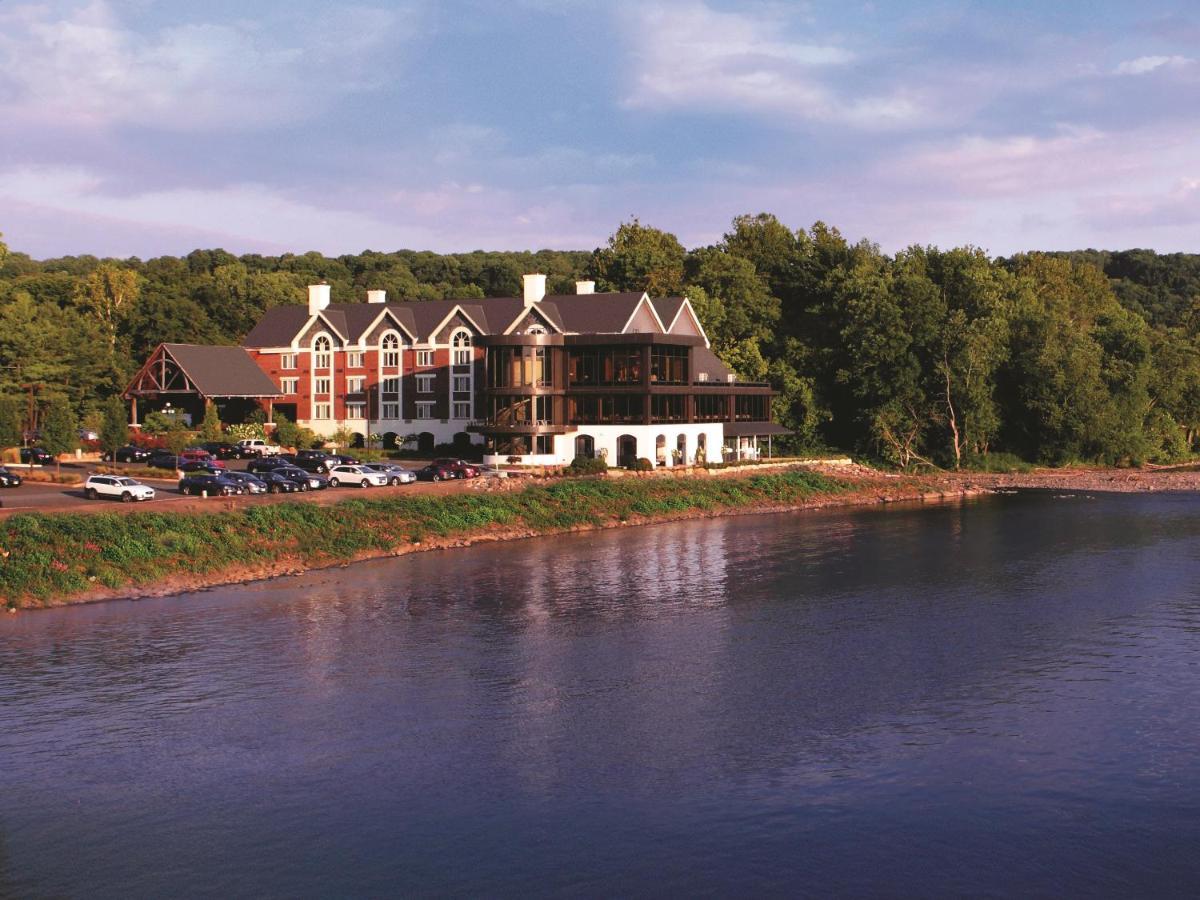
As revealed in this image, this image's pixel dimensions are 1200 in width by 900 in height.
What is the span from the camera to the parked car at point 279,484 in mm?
69125

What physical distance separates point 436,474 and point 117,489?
Result: 2055cm

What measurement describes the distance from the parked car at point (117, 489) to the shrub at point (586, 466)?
2905cm

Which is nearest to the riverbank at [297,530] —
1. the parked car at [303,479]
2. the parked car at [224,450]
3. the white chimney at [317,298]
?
the parked car at [303,479]

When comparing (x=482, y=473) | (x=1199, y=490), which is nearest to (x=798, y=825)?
(x=482, y=473)

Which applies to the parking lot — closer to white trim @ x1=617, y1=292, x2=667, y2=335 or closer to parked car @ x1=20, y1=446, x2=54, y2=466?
parked car @ x1=20, y1=446, x2=54, y2=466

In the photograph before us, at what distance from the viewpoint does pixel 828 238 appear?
454 ft

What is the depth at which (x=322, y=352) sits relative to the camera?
107 meters

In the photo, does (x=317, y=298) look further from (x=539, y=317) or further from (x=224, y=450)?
(x=539, y=317)

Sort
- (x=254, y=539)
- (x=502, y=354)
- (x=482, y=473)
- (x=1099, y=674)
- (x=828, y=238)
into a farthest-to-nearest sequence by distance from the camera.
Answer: (x=828, y=238), (x=502, y=354), (x=482, y=473), (x=254, y=539), (x=1099, y=674)

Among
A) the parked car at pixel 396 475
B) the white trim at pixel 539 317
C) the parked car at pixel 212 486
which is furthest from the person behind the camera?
the white trim at pixel 539 317

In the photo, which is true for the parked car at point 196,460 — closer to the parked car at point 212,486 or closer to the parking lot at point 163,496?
the parking lot at point 163,496

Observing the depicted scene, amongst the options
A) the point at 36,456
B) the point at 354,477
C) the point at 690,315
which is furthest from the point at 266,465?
the point at 690,315

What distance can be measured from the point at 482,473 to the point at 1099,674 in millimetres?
51421

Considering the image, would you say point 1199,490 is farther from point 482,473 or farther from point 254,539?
point 254,539
